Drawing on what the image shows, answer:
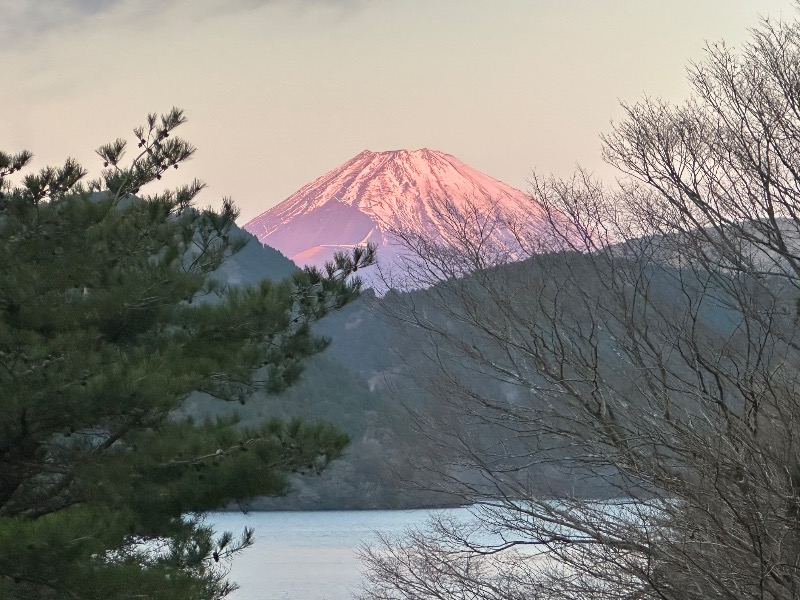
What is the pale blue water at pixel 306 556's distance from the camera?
1361 inches

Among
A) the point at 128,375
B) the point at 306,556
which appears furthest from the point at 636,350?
the point at 306,556

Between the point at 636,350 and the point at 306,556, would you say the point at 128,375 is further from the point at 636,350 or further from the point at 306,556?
the point at 306,556

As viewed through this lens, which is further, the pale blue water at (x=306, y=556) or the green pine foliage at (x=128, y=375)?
the pale blue water at (x=306, y=556)

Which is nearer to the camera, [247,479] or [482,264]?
[482,264]

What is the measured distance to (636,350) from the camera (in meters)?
7.63

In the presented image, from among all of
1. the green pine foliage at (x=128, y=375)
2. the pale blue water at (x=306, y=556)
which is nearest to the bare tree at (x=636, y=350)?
the green pine foliage at (x=128, y=375)

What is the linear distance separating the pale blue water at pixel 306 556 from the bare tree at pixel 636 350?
4.96 metres

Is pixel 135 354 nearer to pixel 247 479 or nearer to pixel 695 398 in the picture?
pixel 247 479

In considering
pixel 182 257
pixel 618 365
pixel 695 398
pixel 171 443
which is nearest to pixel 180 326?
pixel 182 257

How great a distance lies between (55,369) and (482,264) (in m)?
3.39

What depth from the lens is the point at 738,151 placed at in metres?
7.77

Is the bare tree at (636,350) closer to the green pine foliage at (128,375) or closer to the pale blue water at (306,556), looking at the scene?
the green pine foliage at (128,375)

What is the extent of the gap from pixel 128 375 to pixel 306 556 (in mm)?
42994

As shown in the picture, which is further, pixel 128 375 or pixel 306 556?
pixel 306 556
